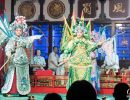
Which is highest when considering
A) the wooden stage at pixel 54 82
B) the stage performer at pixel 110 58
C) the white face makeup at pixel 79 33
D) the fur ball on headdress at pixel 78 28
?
the fur ball on headdress at pixel 78 28

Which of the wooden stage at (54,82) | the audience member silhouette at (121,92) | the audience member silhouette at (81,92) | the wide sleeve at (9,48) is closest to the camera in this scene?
the audience member silhouette at (81,92)

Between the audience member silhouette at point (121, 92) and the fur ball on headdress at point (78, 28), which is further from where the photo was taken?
the fur ball on headdress at point (78, 28)

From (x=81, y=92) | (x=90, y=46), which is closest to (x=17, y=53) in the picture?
(x=90, y=46)

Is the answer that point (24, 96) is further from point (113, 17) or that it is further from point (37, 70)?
point (113, 17)

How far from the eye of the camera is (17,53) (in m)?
8.94

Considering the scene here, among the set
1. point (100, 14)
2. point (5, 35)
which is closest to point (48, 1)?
point (100, 14)

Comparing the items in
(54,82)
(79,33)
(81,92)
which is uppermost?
(79,33)

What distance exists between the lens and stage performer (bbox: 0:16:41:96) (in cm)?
897

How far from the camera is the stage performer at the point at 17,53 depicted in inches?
353

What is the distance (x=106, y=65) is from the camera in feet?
41.3

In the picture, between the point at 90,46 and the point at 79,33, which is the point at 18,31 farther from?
the point at 90,46

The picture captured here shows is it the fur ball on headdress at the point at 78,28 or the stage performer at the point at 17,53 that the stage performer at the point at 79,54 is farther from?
the stage performer at the point at 17,53

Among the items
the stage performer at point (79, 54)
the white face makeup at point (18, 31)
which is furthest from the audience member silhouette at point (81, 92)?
the white face makeup at point (18, 31)

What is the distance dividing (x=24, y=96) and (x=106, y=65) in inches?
158
